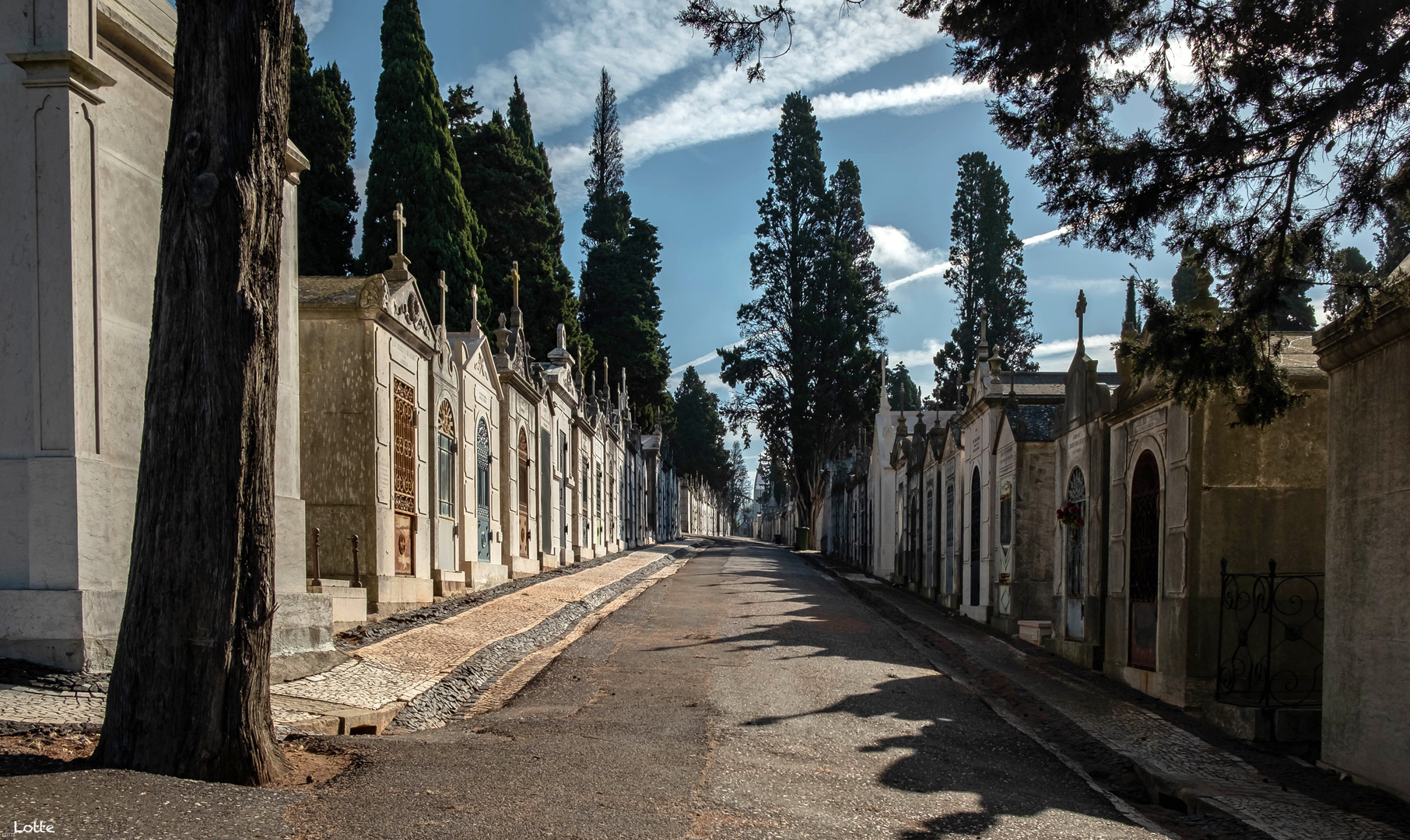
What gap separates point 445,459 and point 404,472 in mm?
2197

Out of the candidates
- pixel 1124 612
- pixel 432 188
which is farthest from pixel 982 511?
pixel 432 188

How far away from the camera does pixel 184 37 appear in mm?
5008

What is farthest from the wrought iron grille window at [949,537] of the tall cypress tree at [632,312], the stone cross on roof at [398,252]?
the tall cypress tree at [632,312]

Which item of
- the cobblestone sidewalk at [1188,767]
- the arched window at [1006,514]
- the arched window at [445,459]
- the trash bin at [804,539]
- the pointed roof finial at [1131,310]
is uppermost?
the pointed roof finial at [1131,310]

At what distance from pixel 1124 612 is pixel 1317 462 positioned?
263 cm

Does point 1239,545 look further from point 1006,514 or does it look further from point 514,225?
point 514,225

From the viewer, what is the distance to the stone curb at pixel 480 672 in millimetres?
7391

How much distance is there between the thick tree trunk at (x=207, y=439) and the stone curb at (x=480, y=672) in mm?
2242

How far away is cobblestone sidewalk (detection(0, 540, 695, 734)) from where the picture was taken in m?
5.51

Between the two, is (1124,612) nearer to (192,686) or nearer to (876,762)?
(876,762)

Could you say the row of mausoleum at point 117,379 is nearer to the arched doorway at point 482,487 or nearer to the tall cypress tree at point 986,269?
the arched doorway at point 482,487

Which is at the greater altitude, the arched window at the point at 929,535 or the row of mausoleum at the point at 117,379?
the row of mausoleum at the point at 117,379

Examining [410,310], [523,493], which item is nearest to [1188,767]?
[410,310]

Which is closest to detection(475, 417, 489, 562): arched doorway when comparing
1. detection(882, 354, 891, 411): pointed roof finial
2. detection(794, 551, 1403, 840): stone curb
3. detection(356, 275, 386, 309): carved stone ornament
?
detection(356, 275, 386, 309): carved stone ornament
